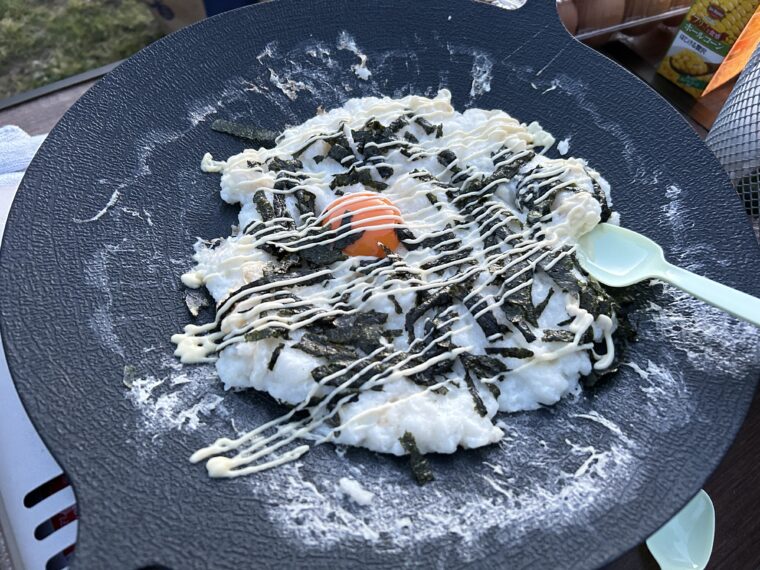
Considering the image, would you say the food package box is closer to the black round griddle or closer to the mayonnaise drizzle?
the black round griddle

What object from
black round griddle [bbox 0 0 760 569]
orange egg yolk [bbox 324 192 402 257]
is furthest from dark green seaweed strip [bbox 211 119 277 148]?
orange egg yolk [bbox 324 192 402 257]

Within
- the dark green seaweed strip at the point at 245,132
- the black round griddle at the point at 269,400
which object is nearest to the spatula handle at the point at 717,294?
the black round griddle at the point at 269,400

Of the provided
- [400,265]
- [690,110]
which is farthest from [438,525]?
[690,110]

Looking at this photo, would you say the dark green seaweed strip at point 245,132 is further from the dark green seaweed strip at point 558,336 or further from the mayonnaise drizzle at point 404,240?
the dark green seaweed strip at point 558,336

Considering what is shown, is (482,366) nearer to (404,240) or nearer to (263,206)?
(404,240)

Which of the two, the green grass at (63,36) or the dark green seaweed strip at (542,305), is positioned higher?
the green grass at (63,36)

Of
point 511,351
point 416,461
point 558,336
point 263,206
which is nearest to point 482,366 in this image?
point 511,351
